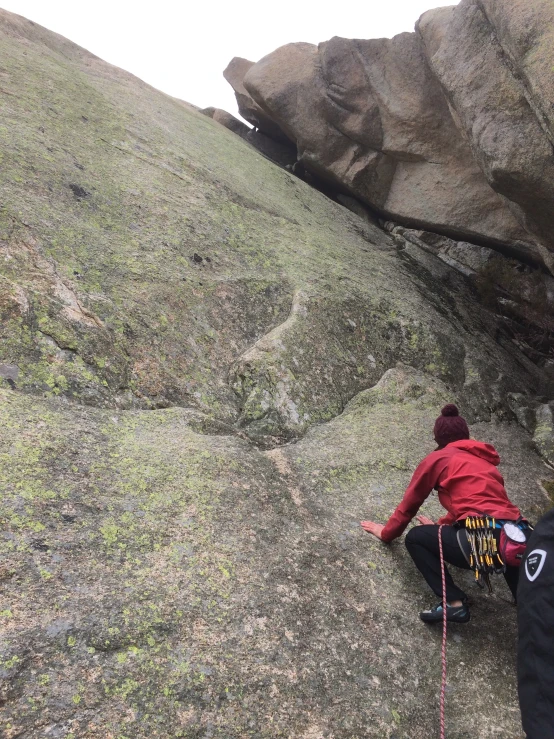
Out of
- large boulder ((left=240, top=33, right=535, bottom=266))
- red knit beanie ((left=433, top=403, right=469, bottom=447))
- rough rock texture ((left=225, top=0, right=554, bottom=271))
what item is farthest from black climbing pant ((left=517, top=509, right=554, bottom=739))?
large boulder ((left=240, top=33, right=535, bottom=266))

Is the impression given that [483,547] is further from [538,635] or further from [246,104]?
[246,104]

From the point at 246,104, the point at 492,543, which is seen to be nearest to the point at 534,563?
the point at 492,543

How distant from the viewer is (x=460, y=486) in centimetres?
536

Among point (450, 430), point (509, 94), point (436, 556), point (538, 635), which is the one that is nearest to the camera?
point (538, 635)

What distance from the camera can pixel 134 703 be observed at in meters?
3.69

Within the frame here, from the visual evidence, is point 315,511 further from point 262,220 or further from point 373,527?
point 262,220

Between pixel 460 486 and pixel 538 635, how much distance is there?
2.65 meters

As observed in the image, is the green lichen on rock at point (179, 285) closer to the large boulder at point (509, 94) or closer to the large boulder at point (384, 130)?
the large boulder at point (384, 130)

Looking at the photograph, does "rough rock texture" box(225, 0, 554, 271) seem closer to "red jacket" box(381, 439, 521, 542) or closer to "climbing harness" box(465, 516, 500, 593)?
"red jacket" box(381, 439, 521, 542)

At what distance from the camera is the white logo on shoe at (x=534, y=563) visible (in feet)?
9.34

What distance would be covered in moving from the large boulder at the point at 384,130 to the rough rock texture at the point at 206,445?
2.70 metres

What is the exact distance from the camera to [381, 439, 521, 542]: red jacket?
5141mm

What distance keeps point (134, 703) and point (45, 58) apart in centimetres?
1498

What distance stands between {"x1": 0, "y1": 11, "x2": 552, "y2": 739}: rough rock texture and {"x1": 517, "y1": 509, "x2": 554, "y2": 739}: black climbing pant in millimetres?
1832
